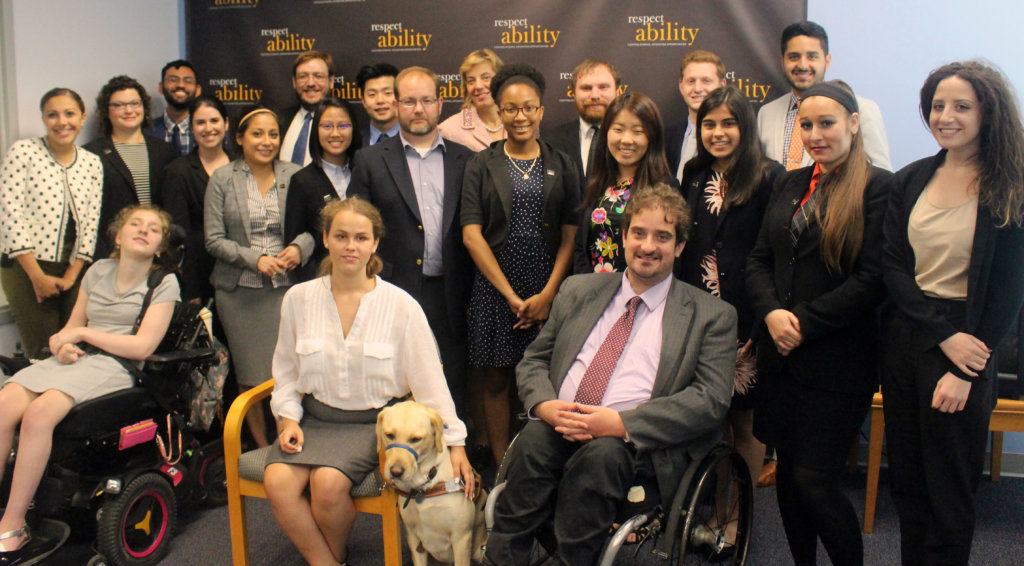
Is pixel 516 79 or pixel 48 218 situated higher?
pixel 516 79

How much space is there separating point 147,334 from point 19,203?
1.13 m

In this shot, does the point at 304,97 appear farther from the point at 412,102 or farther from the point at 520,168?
the point at 520,168

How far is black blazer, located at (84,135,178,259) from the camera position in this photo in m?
3.57

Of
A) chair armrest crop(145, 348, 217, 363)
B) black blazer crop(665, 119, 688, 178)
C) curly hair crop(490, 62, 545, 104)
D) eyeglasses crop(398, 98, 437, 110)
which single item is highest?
curly hair crop(490, 62, 545, 104)

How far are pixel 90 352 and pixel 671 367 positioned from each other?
203 cm

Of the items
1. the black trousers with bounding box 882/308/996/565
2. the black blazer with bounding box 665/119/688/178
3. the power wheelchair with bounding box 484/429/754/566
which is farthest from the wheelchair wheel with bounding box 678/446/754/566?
the black blazer with bounding box 665/119/688/178

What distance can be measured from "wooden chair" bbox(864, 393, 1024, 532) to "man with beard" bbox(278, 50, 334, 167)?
2786mm

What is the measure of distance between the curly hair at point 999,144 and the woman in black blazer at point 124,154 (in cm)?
325

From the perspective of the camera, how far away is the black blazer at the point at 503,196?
2916 mm

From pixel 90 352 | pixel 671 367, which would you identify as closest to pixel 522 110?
pixel 671 367

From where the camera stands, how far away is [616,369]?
2275 millimetres

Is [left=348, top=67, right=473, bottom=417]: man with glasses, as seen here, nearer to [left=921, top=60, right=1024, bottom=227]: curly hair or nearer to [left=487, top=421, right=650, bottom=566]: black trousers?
[left=487, top=421, right=650, bottom=566]: black trousers

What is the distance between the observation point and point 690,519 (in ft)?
6.41

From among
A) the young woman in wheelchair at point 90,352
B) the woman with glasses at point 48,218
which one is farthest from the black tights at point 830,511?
the woman with glasses at point 48,218
